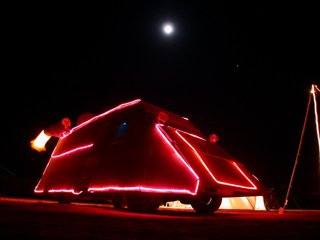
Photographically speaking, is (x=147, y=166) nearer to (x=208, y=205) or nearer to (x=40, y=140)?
(x=208, y=205)

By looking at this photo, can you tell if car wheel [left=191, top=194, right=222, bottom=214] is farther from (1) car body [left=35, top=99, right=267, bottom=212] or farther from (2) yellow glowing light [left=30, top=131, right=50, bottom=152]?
(2) yellow glowing light [left=30, top=131, right=50, bottom=152]

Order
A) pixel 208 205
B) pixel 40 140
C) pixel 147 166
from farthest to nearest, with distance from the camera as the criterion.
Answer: pixel 40 140, pixel 208 205, pixel 147 166

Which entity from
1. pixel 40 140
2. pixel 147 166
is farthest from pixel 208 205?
pixel 40 140

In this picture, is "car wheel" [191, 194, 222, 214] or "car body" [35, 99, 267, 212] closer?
"car body" [35, 99, 267, 212]

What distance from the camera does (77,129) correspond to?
7.82m

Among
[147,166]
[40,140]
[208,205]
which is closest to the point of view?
[147,166]

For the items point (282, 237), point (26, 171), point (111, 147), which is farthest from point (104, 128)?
point (26, 171)

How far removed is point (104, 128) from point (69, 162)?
1.88 metres

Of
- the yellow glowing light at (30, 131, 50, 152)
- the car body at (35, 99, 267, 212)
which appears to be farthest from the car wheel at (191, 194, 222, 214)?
the yellow glowing light at (30, 131, 50, 152)

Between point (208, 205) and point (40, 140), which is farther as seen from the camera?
point (40, 140)

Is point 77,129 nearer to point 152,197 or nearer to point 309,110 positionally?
point 152,197

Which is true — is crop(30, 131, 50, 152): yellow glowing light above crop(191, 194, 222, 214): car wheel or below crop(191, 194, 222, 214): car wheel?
above

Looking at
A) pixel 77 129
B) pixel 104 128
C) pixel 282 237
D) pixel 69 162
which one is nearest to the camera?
pixel 282 237

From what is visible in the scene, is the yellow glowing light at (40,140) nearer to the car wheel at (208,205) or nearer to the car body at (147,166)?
the car body at (147,166)
